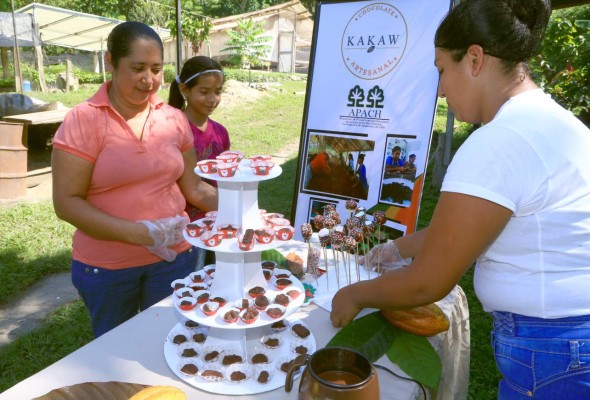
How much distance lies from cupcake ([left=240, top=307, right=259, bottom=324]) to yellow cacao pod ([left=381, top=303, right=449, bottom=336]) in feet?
1.48

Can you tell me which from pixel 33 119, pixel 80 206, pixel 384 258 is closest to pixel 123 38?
pixel 80 206

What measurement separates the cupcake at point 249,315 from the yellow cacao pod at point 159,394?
0.23m

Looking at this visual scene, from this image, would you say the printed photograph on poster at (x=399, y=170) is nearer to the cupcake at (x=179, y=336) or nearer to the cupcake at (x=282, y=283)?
the cupcake at (x=282, y=283)

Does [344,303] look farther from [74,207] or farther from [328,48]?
[328,48]

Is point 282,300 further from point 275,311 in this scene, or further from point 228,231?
point 228,231

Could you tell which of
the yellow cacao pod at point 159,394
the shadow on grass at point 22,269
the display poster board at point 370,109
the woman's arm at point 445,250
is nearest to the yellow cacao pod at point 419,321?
the woman's arm at point 445,250

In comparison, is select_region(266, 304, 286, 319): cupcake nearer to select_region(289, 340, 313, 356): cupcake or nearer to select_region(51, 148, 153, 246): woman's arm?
select_region(289, 340, 313, 356): cupcake

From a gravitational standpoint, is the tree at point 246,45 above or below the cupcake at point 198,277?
above

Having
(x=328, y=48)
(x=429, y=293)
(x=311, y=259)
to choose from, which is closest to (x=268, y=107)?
(x=328, y=48)

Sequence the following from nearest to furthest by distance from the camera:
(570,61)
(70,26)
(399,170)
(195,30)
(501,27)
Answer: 1. (501,27)
2. (399,170)
3. (570,61)
4. (70,26)
5. (195,30)

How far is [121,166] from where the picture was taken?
1.69 m

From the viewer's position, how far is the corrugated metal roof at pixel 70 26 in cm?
1296

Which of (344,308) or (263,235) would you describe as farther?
(344,308)

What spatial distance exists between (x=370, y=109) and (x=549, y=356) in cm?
176
